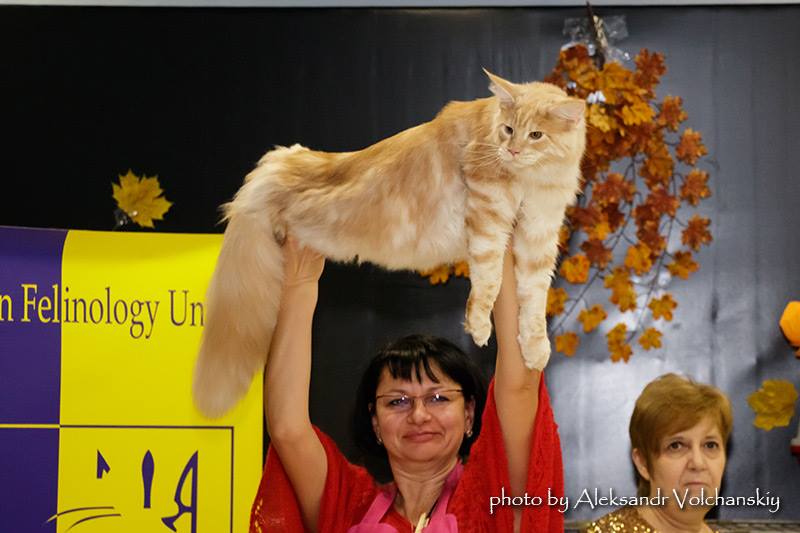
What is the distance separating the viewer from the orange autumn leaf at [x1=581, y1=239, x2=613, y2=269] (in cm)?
323

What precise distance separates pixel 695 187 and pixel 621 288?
1.33 feet

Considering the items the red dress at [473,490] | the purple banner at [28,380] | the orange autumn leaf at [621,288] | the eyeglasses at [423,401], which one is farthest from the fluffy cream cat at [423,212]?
the orange autumn leaf at [621,288]

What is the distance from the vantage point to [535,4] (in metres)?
3.28

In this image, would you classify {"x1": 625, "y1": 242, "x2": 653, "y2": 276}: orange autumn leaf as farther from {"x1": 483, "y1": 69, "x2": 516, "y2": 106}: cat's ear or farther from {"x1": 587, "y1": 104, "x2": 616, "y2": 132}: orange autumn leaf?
{"x1": 483, "y1": 69, "x2": 516, "y2": 106}: cat's ear

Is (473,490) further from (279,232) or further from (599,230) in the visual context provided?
(599,230)

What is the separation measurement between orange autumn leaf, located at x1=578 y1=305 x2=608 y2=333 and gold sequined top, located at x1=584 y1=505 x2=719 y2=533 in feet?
3.85

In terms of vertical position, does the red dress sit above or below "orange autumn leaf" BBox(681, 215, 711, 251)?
below

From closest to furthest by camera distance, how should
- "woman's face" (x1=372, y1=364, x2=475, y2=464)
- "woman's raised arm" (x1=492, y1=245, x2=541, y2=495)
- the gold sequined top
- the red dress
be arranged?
"woman's raised arm" (x1=492, y1=245, x2=541, y2=495)
the red dress
"woman's face" (x1=372, y1=364, x2=475, y2=464)
the gold sequined top

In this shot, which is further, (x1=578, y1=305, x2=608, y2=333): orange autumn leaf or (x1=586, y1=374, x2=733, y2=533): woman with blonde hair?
(x1=578, y1=305, x2=608, y2=333): orange autumn leaf

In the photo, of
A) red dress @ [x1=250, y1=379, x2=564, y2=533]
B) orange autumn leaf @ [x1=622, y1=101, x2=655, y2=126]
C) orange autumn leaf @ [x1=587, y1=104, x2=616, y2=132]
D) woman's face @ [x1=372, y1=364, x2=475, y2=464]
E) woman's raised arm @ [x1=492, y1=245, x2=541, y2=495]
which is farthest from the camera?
orange autumn leaf @ [x1=622, y1=101, x2=655, y2=126]

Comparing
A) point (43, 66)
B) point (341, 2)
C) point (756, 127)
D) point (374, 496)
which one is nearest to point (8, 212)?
point (43, 66)

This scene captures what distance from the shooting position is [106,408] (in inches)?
103

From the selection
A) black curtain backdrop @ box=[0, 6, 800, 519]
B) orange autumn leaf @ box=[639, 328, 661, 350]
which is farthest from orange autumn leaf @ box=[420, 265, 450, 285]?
orange autumn leaf @ box=[639, 328, 661, 350]

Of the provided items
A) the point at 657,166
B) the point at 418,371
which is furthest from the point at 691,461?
the point at 657,166
